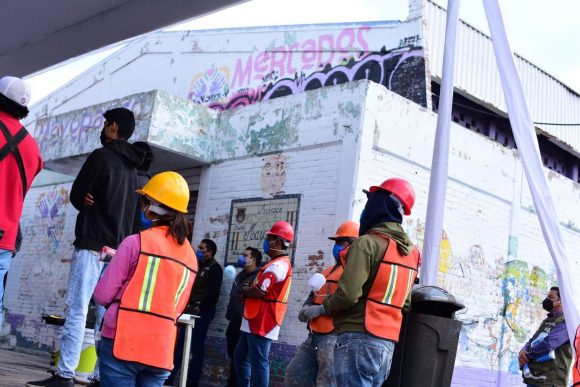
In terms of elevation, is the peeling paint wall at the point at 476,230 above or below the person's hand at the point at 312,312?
above

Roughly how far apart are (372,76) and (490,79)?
133 inches

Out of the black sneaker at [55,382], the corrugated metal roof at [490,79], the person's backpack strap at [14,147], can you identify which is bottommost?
the black sneaker at [55,382]

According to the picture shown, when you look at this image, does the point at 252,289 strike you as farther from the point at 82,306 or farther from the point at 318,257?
the point at 82,306

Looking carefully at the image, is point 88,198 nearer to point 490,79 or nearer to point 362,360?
point 362,360

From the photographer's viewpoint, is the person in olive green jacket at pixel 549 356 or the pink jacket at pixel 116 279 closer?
the pink jacket at pixel 116 279

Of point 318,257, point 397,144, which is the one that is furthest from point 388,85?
point 318,257

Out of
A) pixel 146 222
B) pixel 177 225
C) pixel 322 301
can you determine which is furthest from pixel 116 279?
pixel 146 222

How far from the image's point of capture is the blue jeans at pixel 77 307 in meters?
5.21

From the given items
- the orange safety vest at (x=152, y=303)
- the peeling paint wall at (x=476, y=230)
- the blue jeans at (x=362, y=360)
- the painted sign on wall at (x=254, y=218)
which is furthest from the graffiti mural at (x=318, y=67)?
the orange safety vest at (x=152, y=303)

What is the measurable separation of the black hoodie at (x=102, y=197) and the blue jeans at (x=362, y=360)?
2043 mm

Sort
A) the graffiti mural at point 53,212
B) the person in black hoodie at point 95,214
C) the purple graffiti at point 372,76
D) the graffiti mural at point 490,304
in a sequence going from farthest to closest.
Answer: the graffiti mural at point 53,212 < the purple graffiti at point 372,76 < the graffiti mural at point 490,304 < the person in black hoodie at point 95,214

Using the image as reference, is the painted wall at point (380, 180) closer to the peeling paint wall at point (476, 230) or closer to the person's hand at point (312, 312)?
the peeling paint wall at point (476, 230)

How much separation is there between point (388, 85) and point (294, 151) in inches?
115

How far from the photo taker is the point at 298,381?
18.5 feet
